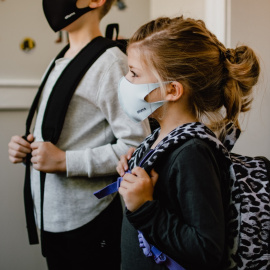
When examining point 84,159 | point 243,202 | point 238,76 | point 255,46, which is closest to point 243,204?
point 243,202

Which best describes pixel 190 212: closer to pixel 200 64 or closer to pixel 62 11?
pixel 200 64

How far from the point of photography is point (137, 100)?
808 mm

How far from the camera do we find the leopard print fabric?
2.19ft

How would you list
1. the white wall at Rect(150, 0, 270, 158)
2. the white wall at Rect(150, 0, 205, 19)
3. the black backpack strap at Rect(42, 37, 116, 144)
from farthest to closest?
the white wall at Rect(150, 0, 205, 19) → the white wall at Rect(150, 0, 270, 158) → the black backpack strap at Rect(42, 37, 116, 144)

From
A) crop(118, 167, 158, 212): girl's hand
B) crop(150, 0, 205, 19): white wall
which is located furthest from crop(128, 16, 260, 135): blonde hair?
crop(150, 0, 205, 19): white wall

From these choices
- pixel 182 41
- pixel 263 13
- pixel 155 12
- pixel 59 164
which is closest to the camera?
pixel 182 41

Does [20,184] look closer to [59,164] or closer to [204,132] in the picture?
[59,164]

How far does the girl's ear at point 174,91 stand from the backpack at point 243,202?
84 mm

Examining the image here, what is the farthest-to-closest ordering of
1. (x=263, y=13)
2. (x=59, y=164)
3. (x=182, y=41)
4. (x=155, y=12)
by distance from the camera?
1. (x=155, y=12)
2. (x=263, y=13)
3. (x=59, y=164)
4. (x=182, y=41)

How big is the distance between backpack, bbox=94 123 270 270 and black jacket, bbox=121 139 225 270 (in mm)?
21

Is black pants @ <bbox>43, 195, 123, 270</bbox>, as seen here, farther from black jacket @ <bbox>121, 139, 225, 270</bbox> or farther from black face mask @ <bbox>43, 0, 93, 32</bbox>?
black face mask @ <bbox>43, 0, 93, 32</bbox>

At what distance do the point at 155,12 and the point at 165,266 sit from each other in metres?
1.37

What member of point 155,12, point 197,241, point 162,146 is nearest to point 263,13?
point 155,12

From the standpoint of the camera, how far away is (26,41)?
1.50 m
